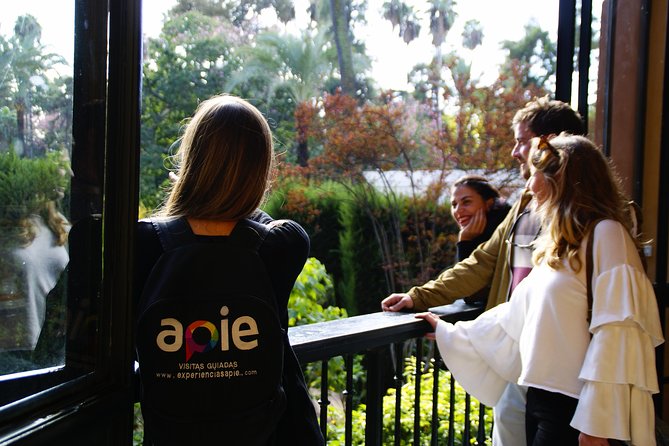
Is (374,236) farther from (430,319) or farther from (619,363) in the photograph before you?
(619,363)

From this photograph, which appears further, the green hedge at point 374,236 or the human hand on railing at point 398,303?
the green hedge at point 374,236

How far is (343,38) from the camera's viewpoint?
12.0 m

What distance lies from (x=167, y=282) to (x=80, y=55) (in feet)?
1.34

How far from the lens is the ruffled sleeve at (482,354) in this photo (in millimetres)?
2146

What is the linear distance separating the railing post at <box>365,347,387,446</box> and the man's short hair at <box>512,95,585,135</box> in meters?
1.01

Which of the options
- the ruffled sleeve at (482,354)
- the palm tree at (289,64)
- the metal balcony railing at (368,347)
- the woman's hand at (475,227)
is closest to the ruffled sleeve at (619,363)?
the ruffled sleeve at (482,354)

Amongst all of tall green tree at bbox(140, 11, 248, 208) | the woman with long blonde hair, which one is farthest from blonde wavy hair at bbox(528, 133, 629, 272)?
tall green tree at bbox(140, 11, 248, 208)

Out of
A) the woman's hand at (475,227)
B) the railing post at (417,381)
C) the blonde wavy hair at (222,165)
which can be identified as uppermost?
the blonde wavy hair at (222,165)

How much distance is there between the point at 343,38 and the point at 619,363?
35.9 ft

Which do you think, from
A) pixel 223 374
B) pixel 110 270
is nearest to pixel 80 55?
pixel 110 270

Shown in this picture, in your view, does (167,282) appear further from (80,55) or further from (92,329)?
(80,55)

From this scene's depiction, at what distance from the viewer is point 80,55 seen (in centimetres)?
112

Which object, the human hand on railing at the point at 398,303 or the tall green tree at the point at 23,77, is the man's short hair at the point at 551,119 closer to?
the human hand on railing at the point at 398,303

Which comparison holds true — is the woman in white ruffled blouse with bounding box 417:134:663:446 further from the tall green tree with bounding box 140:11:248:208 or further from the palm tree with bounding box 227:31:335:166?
the palm tree with bounding box 227:31:335:166
